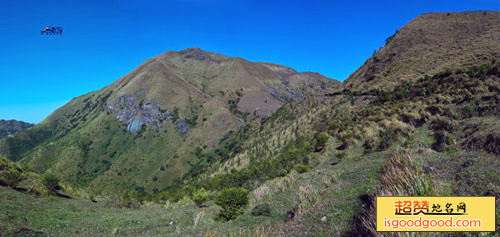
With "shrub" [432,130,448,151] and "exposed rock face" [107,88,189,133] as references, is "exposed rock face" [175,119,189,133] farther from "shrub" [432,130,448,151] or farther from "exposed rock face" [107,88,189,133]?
"shrub" [432,130,448,151]

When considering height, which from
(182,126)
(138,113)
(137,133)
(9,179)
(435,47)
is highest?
(138,113)

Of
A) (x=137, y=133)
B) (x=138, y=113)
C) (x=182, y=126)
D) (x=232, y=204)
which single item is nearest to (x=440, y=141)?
(x=232, y=204)

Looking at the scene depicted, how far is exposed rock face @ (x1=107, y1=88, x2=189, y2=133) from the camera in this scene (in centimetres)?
14400

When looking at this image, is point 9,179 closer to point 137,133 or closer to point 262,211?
point 262,211

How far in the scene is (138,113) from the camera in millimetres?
149625

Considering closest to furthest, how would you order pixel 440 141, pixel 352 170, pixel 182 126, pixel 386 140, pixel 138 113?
pixel 352 170 → pixel 440 141 → pixel 386 140 → pixel 182 126 → pixel 138 113

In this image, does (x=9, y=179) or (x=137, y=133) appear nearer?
(x=9, y=179)

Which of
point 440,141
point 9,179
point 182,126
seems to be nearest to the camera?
point 440,141

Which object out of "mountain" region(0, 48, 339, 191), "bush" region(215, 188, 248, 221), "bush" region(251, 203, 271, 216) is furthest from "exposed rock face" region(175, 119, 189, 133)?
"bush" region(251, 203, 271, 216)

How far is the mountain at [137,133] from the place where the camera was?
108m

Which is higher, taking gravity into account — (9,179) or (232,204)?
(232,204)

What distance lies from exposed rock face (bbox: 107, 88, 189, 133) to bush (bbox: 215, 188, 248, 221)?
13377cm

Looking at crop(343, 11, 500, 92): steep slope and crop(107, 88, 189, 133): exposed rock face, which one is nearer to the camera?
crop(343, 11, 500, 92): steep slope

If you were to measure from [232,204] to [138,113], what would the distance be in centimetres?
15783
